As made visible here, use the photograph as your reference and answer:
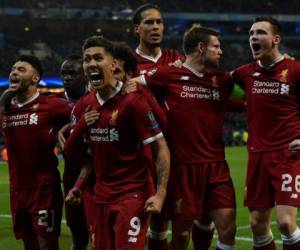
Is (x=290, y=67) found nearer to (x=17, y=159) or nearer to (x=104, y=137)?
(x=104, y=137)

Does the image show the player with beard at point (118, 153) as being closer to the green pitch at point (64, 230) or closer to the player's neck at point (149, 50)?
the player's neck at point (149, 50)

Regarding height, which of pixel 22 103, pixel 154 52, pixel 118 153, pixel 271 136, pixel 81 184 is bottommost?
pixel 81 184

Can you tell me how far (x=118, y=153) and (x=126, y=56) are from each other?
0.83 m

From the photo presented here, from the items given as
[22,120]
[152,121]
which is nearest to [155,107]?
[152,121]

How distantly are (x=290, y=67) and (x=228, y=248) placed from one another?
1.63 metres

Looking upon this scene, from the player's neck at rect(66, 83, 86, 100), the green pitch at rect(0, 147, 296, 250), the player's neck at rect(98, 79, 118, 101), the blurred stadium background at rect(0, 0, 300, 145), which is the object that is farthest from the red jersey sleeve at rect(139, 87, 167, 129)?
the blurred stadium background at rect(0, 0, 300, 145)

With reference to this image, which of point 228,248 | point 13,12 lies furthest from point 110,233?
point 13,12

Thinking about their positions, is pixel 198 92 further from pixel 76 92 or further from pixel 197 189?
pixel 76 92

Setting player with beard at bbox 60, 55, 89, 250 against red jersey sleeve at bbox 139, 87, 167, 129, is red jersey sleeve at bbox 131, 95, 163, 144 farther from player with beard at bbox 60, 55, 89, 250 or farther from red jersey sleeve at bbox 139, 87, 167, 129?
player with beard at bbox 60, 55, 89, 250

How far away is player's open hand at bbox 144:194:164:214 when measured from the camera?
4.75 metres

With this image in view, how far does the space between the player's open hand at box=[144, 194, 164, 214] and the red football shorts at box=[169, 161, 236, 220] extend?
1301 mm

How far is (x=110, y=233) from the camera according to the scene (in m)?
5.02

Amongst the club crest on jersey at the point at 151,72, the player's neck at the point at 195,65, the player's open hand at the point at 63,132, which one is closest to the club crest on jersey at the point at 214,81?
the player's neck at the point at 195,65

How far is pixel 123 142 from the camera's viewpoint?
5.04 metres
